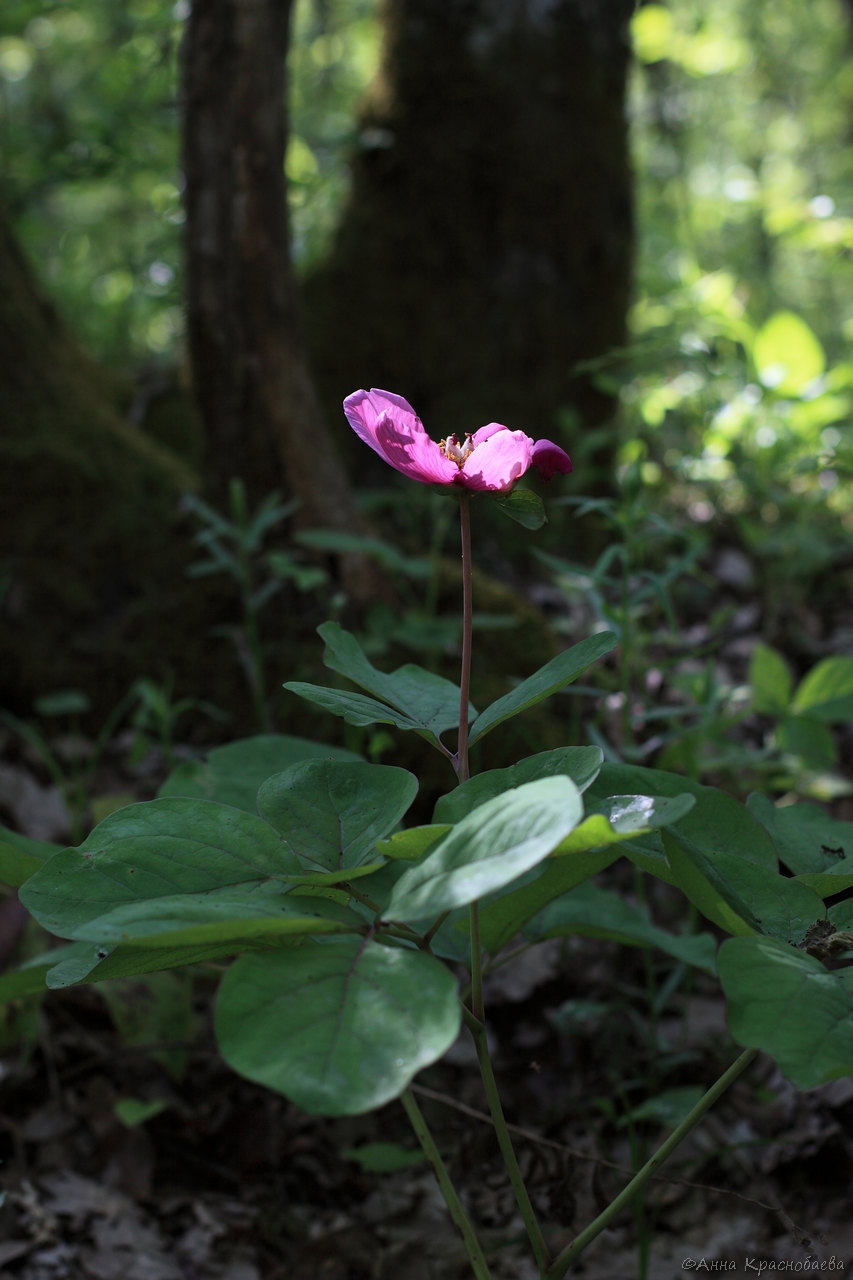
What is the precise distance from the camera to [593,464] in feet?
12.0

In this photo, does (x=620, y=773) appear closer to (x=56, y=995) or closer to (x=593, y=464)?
(x=56, y=995)

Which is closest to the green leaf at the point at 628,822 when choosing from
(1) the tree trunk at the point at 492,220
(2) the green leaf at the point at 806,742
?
(2) the green leaf at the point at 806,742

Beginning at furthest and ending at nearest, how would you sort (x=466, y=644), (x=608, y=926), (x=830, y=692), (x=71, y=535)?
1. (x=71, y=535)
2. (x=830, y=692)
3. (x=608, y=926)
4. (x=466, y=644)

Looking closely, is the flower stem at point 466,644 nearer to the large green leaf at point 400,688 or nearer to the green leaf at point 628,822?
the large green leaf at point 400,688

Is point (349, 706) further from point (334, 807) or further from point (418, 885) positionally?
point (418, 885)

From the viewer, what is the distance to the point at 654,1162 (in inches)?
35.4

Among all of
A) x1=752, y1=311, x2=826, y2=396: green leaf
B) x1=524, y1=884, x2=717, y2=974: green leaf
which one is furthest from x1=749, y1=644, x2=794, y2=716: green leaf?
x1=752, y1=311, x2=826, y2=396: green leaf

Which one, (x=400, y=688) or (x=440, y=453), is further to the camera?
(x=400, y=688)

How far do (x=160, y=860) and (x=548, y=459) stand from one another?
61 centimetres

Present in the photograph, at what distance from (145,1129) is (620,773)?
3.84 feet

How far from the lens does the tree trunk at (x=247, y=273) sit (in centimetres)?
235

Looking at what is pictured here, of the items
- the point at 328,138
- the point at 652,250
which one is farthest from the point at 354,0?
the point at 328,138

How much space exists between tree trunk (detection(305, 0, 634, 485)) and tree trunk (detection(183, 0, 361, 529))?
Answer: 1157 mm

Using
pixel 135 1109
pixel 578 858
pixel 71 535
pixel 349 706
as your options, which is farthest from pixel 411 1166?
pixel 71 535
